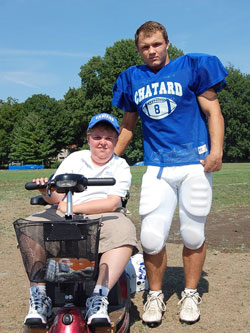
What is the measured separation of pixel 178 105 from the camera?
3748mm

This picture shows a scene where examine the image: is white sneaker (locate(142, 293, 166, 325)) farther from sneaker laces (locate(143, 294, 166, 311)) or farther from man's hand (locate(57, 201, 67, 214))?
man's hand (locate(57, 201, 67, 214))

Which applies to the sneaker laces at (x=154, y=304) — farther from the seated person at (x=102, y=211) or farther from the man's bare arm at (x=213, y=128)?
the man's bare arm at (x=213, y=128)

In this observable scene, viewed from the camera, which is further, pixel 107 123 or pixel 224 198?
pixel 224 198

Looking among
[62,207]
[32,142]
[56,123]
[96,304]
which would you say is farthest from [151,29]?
[56,123]

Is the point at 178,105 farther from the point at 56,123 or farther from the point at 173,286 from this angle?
the point at 56,123

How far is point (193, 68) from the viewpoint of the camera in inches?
147

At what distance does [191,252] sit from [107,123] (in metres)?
1.33

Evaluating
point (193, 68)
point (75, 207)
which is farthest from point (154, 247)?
point (193, 68)

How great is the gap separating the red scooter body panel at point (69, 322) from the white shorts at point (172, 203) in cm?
119

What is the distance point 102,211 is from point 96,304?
0.87 metres

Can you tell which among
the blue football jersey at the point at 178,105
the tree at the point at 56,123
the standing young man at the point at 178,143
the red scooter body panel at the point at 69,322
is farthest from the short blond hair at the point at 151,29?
the tree at the point at 56,123

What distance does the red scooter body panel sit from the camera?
104 inches

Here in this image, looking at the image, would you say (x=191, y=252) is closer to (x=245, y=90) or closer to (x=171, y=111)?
(x=171, y=111)

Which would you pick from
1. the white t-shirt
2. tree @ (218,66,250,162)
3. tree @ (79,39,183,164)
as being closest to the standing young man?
the white t-shirt
